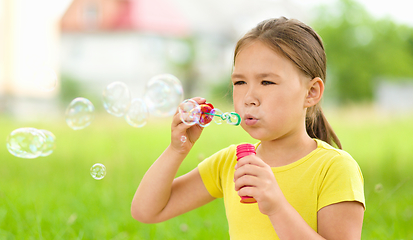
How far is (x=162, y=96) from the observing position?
2.35m

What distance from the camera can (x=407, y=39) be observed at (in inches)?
981

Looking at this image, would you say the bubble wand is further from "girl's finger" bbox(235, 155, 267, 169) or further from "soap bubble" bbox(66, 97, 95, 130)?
"soap bubble" bbox(66, 97, 95, 130)

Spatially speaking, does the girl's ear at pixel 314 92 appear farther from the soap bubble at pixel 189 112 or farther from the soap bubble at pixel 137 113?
the soap bubble at pixel 137 113

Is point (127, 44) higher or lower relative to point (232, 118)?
higher

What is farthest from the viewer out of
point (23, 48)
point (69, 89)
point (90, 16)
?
point (90, 16)

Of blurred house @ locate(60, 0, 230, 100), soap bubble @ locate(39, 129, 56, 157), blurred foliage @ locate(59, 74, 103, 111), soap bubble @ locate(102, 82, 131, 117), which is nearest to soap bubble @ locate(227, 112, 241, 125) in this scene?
soap bubble @ locate(102, 82, 131, 117)

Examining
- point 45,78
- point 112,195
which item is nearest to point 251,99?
point 45,78

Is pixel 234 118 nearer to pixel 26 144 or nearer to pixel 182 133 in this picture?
pixel 182 133

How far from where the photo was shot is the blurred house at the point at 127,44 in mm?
22936

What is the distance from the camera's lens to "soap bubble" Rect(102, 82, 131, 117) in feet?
7.69

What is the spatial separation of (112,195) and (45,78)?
5.15 ft

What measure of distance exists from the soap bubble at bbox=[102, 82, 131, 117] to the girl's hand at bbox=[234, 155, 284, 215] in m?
1.25

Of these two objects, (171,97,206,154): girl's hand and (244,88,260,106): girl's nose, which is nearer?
(244,88,260,106): girl's nose

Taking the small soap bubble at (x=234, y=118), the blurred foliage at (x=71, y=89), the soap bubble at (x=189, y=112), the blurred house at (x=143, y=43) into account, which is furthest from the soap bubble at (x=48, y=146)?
the blurred house at (x=143, y=43)
